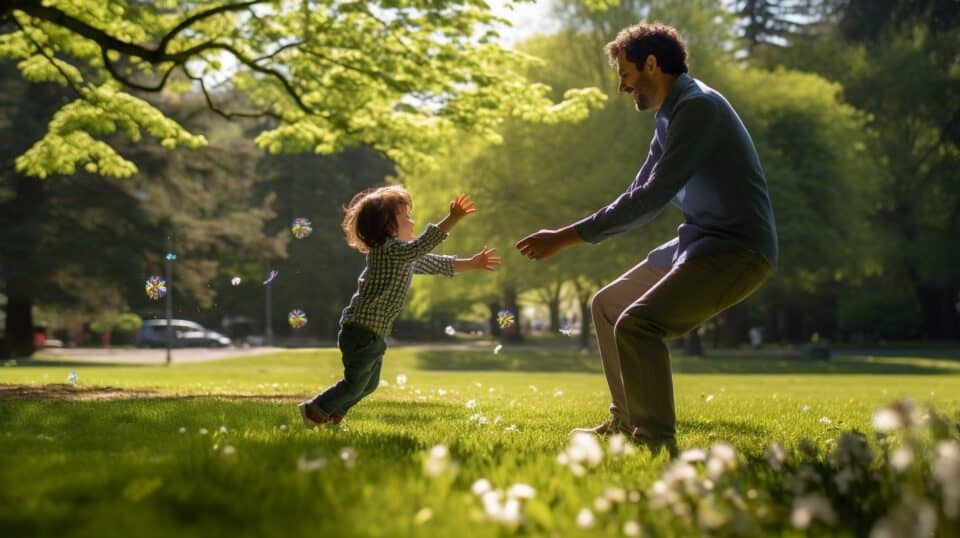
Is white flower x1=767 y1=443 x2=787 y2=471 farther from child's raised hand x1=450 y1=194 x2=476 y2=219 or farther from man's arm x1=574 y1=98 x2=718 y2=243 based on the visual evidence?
child's raised hand x1=450 y1=194 x2=476 y2=219

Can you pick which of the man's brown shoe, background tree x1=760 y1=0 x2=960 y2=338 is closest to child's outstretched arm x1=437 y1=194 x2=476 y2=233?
the man's brown shoe

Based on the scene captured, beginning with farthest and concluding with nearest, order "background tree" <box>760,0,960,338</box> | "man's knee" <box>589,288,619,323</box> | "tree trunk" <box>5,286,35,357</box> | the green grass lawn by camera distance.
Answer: "background tree" <box>760,0,960,338</box> → "tree trunk" <box>5,286,35,357</box> → "man's knee" <box>589,288,619,323</box> → the green grass lawn

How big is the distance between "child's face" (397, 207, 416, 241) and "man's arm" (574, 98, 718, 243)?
1.47 meters

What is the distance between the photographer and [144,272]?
33.5 metres

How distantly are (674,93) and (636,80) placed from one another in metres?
0.24

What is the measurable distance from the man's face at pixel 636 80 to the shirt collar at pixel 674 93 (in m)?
0.11

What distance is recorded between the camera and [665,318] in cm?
521

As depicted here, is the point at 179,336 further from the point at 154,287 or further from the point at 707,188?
the point at 707,188

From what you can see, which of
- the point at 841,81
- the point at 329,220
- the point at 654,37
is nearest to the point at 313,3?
the point at 654,37

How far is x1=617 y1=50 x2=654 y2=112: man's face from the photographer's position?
18.4 feet

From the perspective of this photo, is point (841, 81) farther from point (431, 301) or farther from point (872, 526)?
point (872, 526)

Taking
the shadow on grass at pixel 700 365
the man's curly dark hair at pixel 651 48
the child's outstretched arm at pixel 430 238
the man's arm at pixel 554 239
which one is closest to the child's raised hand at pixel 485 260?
the child's outstretched arm at pixel 430 238

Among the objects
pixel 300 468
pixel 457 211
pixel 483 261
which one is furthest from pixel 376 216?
pixel 300 468

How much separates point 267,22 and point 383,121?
233cm
